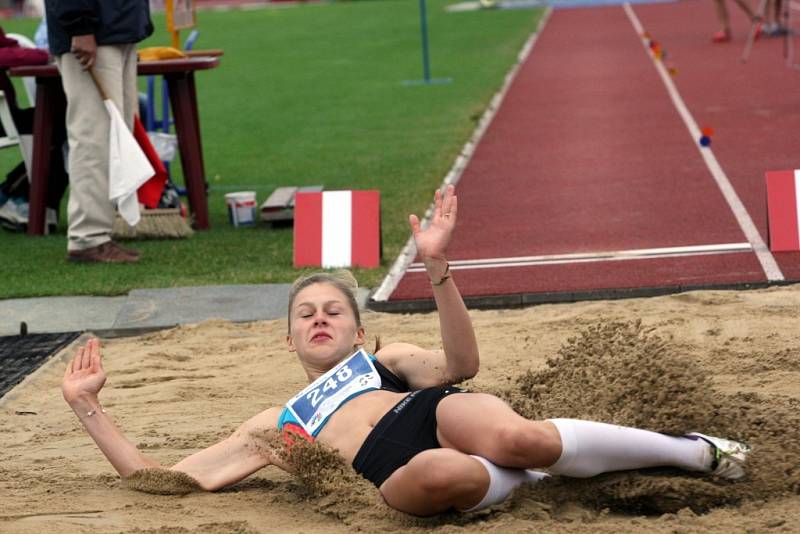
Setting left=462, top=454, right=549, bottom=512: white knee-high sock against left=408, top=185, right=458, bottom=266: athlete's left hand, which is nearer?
left=462, top=454, right=549, bottom=512: white knee-high sock

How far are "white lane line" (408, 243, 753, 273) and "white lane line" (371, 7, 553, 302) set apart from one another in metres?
0.14

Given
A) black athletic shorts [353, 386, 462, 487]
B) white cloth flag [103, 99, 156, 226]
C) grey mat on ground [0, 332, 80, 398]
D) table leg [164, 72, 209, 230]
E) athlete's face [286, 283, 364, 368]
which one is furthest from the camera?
table leg [164, 72, 209, 230]

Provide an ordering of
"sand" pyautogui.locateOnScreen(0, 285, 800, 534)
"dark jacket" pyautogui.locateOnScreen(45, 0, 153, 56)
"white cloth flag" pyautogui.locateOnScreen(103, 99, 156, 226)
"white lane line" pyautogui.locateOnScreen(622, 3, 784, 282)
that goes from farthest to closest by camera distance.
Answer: "white cloth flag" pyautogui.locateOnScreen(103, 99, 156, 226) → "dark jacket" pyautogui.locateOnScreen(45, 0, 153, 56) → "white lane line" pyautogui.locateOnScreen(622, 3, 784, 282) → "sand" pyautogui.locateOnScreen(0, 285, 800, 534)

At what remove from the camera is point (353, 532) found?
4184mm

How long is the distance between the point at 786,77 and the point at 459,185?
858 cm

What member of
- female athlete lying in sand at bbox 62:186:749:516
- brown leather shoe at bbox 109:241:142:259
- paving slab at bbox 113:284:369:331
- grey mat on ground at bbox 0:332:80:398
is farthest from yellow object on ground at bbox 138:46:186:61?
female athlete lying in sand at bbox 62:186:749:516

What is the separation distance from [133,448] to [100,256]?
4443 mm

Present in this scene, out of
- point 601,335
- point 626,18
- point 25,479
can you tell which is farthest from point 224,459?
point 626,18

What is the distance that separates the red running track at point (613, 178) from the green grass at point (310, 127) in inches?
21.2

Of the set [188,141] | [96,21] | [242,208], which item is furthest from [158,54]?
[96,21]

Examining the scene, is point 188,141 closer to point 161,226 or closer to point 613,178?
point 161,226

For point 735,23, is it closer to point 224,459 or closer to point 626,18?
point 626,18

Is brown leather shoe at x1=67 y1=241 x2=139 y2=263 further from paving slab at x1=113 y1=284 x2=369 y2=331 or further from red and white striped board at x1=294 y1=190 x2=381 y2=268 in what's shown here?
red and white striped board at x1=294 y1=190 x2=381 y2=268

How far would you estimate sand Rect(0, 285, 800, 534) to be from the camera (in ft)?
13.7
